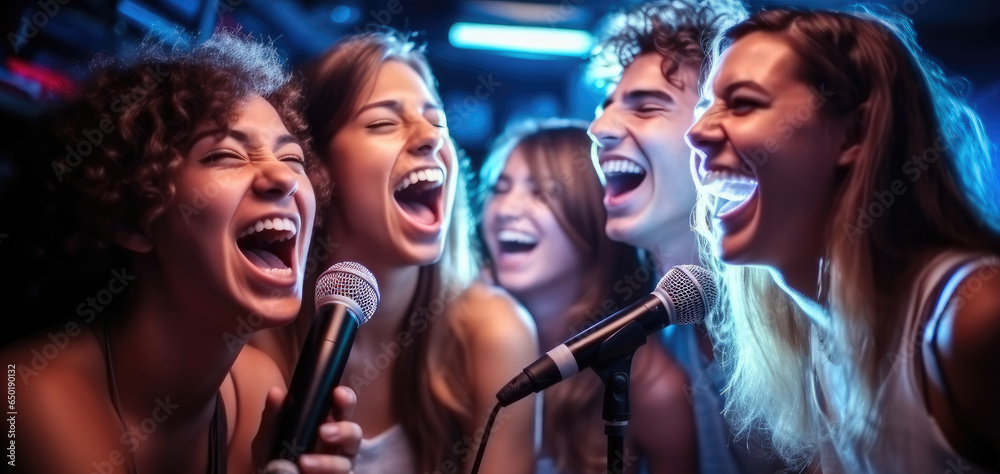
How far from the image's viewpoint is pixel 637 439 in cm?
224

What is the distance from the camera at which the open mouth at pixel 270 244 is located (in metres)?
1.98

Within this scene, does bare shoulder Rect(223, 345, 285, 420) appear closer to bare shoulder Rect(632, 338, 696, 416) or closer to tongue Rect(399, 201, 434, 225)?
tongue Rect(399, 201, 434, 225)

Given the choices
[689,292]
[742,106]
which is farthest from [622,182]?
[689,292]

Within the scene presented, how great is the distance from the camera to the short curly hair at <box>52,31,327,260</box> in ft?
6.30

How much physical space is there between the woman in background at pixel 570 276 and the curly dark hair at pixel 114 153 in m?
0.96

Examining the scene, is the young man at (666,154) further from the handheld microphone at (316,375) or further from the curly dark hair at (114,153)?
the curly dark hair at (114,153)

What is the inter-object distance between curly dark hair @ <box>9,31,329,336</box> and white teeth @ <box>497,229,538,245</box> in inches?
37.4

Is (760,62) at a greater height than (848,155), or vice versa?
(760,62)

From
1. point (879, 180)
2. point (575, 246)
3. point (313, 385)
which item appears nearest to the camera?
point (313, 385)

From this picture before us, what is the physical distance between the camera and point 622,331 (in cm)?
162

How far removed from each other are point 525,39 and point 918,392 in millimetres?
1710

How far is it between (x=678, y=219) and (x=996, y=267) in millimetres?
888

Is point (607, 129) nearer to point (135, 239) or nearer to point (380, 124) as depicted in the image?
point (380, 124)

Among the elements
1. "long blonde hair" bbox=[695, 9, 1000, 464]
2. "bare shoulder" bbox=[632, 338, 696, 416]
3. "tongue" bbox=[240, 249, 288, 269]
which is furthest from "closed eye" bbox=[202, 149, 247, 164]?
"long blonde hair" bbox=[695, 9, 1000, 464]
